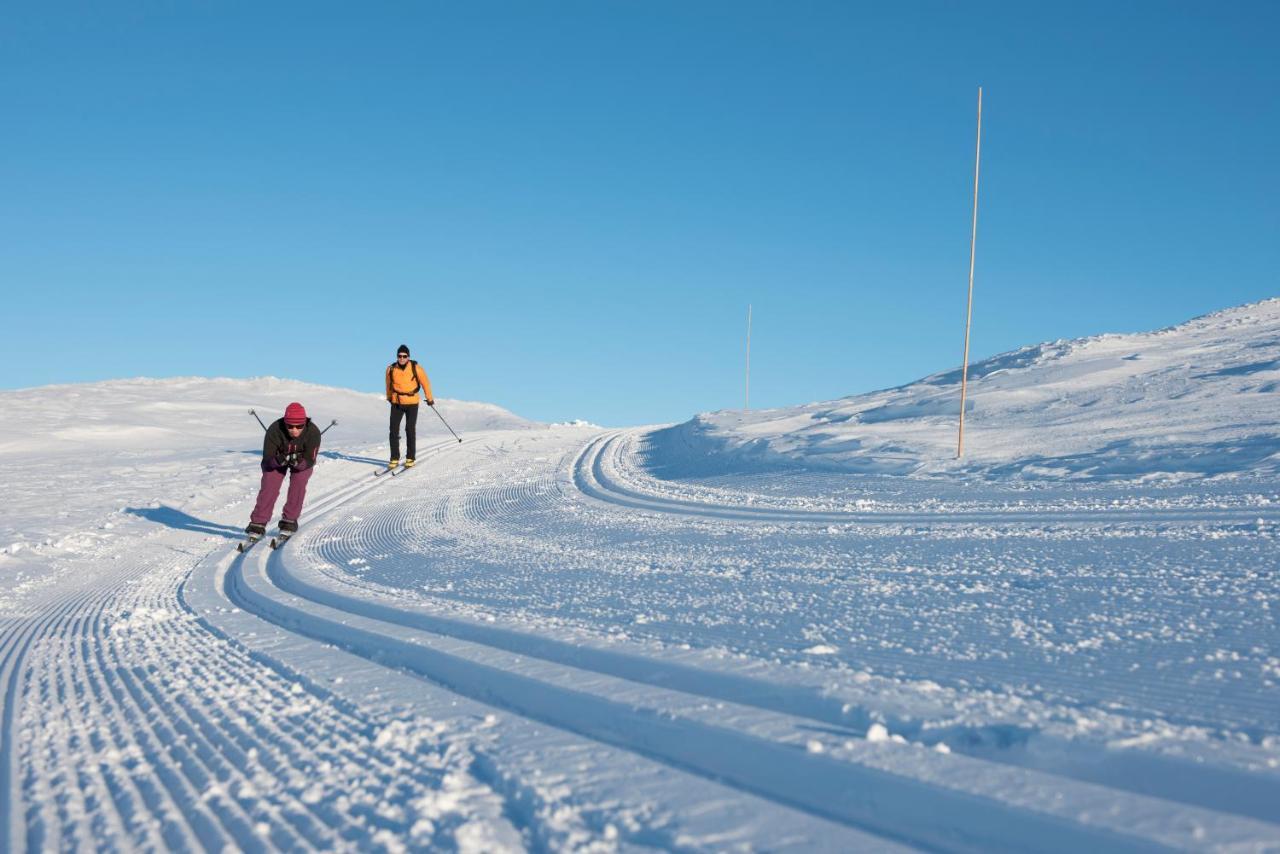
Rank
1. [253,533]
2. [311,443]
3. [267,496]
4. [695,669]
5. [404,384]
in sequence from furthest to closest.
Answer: [404,384] < [311,443] < [267,496] < [253,533] < [695,669]

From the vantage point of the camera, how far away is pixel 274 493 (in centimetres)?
870

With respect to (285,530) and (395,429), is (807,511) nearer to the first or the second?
(285,530)

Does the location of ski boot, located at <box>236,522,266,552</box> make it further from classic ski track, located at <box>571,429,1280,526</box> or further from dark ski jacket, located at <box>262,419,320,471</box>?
classic ski track, located at <box>571,429,1280,526</box>

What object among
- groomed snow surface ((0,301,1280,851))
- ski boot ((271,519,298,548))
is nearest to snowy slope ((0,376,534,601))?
groomed snow surface ((0,301,1280,851))

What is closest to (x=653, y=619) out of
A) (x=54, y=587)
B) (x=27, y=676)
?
(x=27, y=676)

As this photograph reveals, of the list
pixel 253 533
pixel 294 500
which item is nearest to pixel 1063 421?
pixel 294 500

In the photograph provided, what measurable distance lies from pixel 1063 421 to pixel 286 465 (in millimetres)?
10501

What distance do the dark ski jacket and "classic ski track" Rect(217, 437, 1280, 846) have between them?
5.91ft

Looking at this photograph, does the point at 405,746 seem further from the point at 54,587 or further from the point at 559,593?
the point at 54,587

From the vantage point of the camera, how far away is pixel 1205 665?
309 cm

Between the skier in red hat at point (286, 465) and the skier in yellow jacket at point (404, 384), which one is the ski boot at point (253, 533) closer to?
the skier in red hat at point (286, 465)

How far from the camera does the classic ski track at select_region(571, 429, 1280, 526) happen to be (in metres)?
6.13

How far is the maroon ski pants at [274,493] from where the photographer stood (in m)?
8.59

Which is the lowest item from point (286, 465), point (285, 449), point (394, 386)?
point (286, 465)
